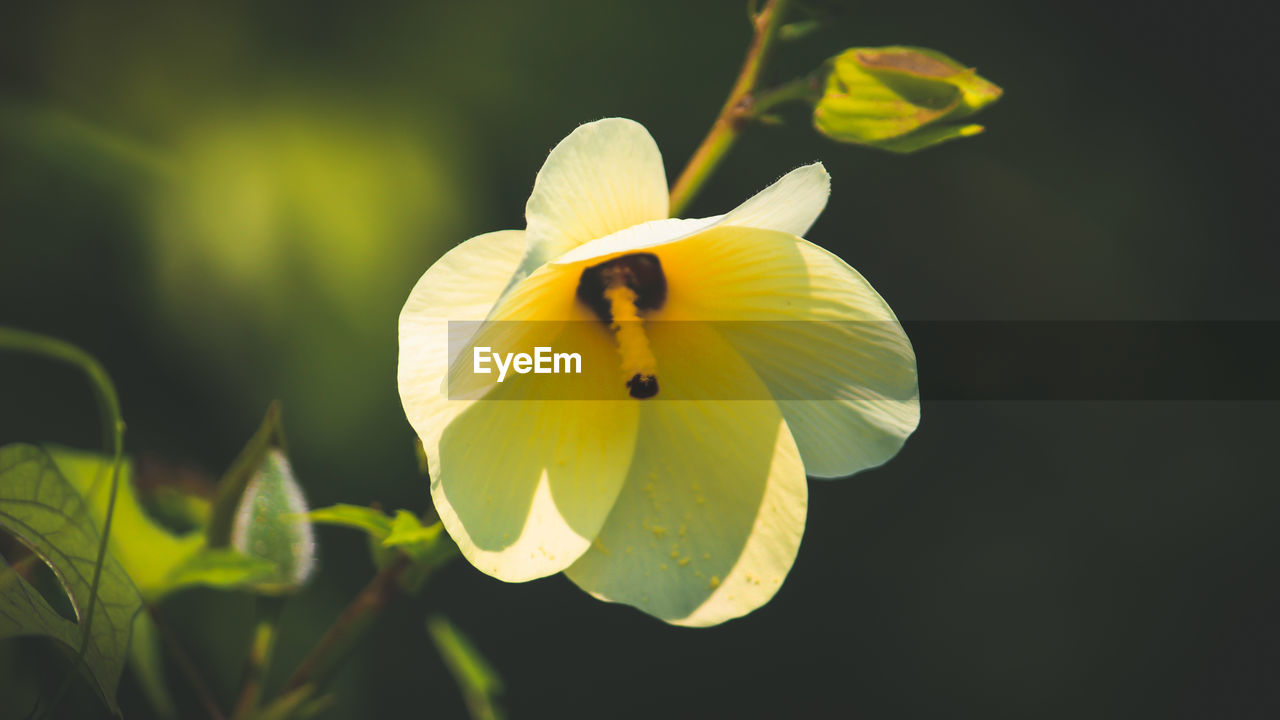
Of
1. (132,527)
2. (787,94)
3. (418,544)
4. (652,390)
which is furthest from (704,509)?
(132,527)

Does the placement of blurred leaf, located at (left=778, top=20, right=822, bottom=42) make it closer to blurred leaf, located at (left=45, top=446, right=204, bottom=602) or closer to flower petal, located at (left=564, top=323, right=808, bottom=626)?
flower petal, located at (left=564, top=323, right=808, bottom=626)

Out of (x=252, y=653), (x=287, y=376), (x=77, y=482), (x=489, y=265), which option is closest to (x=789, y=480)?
(x=489, y=265)

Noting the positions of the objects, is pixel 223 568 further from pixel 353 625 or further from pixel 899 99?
pixel 899 99

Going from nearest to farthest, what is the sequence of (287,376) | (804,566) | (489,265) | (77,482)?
(489,265)
(77,482)
(287,376)
(804,566)

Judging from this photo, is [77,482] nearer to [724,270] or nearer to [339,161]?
[724,270]

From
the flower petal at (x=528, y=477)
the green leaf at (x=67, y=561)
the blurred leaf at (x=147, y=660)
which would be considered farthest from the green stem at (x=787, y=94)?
the blurred leaf at (x=147, y=660)

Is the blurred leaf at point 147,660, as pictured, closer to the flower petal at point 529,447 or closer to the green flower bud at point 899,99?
the flower petal at point 529,447
